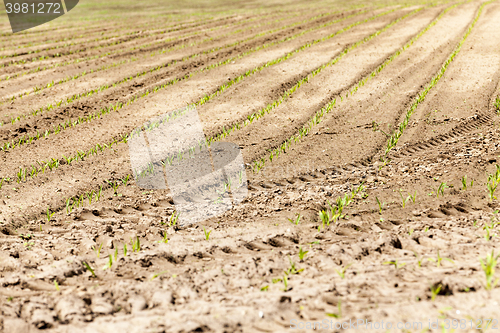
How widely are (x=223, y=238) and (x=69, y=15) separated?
69.5 feet

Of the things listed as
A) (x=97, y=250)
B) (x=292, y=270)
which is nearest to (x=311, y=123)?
(x=292, y=270)

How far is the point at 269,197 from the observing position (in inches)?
177

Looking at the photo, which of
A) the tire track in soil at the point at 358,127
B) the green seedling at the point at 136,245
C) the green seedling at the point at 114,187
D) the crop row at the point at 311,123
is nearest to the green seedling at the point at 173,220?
the green seedling at the point at 136,245

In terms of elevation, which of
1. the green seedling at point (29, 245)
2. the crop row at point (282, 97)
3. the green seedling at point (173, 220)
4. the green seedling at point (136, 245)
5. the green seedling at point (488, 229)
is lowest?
the green seedling at point (488, 229)

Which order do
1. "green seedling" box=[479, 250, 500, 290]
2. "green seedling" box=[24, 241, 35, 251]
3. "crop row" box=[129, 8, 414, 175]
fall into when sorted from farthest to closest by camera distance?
"crop row" box=[129, 8, 414, 175] < "green seedling" box=[24, 241, 35, 251] < "green seedling" box=[479, 250, 500, 290]

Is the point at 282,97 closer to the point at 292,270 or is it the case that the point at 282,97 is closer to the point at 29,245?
the point at 292,270

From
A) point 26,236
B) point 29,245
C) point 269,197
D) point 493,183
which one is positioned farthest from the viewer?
point 269,197

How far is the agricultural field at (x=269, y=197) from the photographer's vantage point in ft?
8.68

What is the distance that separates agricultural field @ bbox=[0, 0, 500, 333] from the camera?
264cm

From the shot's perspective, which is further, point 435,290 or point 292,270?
point 292,270

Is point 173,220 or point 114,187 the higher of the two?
point 114,187

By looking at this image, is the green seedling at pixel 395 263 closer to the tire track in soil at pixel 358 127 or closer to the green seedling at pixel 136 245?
the green seedling at pixel 136 245

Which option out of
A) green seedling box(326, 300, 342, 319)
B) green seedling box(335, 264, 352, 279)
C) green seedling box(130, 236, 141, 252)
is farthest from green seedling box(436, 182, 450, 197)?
green seedling box(130, 236, 141, 252)

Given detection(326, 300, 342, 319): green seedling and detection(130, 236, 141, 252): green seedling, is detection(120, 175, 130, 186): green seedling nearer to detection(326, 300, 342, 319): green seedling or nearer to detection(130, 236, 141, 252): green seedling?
detection(130, 236, 141, 252): green seedling
